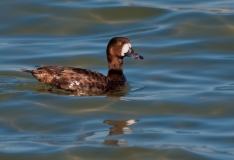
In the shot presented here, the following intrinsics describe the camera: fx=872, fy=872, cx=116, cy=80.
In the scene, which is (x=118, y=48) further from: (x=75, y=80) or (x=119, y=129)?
(x=119, y=129)

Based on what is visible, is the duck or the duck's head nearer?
the duck

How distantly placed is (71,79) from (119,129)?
7.42ft

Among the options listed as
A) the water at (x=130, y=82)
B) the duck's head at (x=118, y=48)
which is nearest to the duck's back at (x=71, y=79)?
the water at (x=130, y=82)

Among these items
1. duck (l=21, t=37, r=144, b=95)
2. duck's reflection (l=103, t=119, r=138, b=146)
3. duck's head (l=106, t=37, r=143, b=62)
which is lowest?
duck's reflection (l=103, t=119, r=138, b=146)

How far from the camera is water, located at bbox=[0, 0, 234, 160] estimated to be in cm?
1044

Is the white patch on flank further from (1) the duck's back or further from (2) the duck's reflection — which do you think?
(2) the duck's reflection

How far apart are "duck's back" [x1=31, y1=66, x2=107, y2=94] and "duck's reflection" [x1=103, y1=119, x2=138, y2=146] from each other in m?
1.72

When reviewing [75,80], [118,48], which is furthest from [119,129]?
[118,48]

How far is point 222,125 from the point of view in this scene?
11383 mm

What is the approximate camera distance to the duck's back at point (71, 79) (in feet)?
43.3

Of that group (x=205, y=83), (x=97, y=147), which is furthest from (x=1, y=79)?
(x=97, y=147)

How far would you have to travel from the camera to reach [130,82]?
14.1m

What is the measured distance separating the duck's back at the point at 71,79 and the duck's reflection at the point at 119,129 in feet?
5.64

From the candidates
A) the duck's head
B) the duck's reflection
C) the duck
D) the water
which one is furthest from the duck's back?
the duck's reflection
